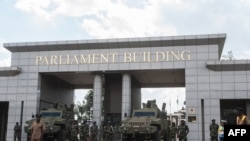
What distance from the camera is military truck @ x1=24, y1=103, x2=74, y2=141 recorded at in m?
22.1

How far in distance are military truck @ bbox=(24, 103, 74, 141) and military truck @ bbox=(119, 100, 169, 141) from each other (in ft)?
15.3

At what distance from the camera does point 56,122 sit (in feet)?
74.9

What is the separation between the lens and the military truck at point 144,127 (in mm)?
19703

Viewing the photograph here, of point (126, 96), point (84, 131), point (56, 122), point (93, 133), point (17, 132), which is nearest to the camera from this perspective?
point (56, 122)

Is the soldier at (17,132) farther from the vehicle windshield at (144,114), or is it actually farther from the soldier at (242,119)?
the soldier at (242,119)

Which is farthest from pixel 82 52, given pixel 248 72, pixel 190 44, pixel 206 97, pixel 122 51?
pixel 248 72

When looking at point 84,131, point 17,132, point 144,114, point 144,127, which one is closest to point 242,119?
point 144,127

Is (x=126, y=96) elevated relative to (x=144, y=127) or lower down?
elevated

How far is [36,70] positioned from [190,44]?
12.3 metres

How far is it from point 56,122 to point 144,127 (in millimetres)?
6297

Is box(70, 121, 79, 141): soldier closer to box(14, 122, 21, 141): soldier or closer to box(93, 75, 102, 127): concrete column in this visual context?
box(93, 75, 102, 127): concrete column

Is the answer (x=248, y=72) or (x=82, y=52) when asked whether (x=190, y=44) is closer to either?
(x=248, y=72)

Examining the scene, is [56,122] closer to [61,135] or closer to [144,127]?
[61,135]

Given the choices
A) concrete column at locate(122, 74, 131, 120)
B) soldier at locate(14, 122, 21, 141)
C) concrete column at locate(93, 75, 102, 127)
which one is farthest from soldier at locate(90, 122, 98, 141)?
soldier at locate(14, 122, 21, 141)
